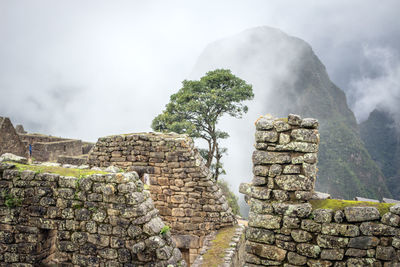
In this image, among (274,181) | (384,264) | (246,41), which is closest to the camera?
(384,264)

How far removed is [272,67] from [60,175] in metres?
105

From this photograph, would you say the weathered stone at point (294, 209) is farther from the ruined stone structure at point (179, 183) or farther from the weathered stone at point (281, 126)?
the ruined stone structure at point (179, 183)

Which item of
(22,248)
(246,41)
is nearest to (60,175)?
(22,248)

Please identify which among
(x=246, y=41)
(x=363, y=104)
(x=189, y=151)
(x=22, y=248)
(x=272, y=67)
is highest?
(x=246, y=41)

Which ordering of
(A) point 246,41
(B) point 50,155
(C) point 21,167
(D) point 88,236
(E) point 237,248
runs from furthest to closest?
(A) point 246,41
(B) point 50,155
(E) point 237,248
(C) point 21,167
(D) point 88,236

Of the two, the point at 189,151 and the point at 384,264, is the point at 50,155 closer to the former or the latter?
the point at 189,151

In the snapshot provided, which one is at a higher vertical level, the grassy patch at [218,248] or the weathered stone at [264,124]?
the weathered stone at [264,124]

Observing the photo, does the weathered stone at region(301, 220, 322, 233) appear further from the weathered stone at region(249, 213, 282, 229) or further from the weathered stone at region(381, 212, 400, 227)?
the weathered stone at region(381, 212, 400, 227)

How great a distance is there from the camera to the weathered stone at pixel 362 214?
3439 mm

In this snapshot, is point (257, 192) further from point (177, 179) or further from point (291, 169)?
point (177, 179)

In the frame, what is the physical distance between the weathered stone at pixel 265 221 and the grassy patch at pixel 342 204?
23.7 inches

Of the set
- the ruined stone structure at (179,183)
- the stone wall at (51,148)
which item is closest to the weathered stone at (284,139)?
the ruined stone structure at (179,183)

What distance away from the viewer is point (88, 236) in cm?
450

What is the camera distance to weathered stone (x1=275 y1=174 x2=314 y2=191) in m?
3.80
